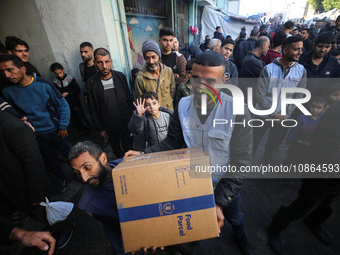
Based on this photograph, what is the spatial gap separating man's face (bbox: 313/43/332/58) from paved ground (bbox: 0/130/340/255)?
2.41m

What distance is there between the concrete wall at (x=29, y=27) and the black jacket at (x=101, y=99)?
2226 mm

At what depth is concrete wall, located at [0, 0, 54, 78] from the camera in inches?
145

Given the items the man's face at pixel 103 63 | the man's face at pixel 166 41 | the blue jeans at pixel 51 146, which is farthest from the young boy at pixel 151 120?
the man's face at pixel 166 41

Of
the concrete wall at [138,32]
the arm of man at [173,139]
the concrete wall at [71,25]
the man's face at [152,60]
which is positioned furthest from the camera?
the concrete wall at [138,32]

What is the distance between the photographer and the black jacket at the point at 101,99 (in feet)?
9.04

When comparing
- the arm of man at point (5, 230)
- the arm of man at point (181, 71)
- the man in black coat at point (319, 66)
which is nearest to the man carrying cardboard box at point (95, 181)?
the arm of man at point (5, 230)

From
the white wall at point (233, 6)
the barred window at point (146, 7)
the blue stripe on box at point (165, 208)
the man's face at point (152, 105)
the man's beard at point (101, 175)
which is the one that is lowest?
the man's beard at point (101, 175)

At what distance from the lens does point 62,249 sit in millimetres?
2168

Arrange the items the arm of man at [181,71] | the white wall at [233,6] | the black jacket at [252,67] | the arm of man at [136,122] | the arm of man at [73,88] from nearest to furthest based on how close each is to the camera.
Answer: the arm of man at [136,122]
the black jacket at [252,67]
the arm of man at [181,71]
the arm of man at [73,88]
the white wall at [233,6]

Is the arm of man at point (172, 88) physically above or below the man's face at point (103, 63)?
below

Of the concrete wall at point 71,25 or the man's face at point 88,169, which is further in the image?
the concrete wall at point 71,25

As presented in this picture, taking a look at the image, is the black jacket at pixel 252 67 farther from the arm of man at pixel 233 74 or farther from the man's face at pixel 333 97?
the man's face at pixel 333 97

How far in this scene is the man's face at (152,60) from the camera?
268 centimetres

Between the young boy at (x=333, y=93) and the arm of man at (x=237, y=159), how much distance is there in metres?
2.59
